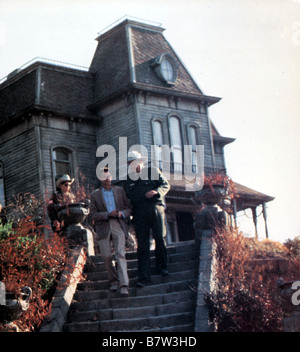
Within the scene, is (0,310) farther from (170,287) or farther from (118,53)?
(118,53)

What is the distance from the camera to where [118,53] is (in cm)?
2508

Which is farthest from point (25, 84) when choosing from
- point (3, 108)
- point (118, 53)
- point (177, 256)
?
point (177, 256)

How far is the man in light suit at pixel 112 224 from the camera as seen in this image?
33.6 feet

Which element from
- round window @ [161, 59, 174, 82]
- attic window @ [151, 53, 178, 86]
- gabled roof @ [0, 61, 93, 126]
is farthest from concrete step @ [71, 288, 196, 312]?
round window @ [161, 59, 174, 82]

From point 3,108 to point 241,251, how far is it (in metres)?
15.7

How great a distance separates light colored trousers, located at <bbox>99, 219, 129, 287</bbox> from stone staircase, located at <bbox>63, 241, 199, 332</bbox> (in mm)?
279

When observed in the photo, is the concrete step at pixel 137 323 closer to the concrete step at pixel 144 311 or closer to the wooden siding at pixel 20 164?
the concrete step at pixel 144 311

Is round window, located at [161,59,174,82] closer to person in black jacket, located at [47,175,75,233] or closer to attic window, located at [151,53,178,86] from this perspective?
attic window, located at [151,53,178,86]

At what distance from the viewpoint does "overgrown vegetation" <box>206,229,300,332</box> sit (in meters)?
9.11

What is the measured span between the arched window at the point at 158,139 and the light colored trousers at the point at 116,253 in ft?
42.0

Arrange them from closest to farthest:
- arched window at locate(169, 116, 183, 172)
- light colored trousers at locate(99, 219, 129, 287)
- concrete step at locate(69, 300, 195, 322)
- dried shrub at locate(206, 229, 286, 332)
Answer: dried shrub at locate(206, 229, 286, 332) < concrete step at locate(69, 300, 195, 322) < light colored trousers at locate(99, 219, 129, 287) < arched window at locate(169, 116, 183, 172)

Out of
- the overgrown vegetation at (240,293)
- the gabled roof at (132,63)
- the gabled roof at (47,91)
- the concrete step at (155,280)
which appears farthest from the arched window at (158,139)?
the concrete step at (155,280)

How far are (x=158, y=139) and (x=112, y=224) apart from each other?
13503mm

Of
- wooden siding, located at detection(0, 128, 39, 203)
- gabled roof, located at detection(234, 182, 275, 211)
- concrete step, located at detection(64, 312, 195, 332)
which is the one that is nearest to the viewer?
concrete step, located at detection(64, 312, 195, 332)
